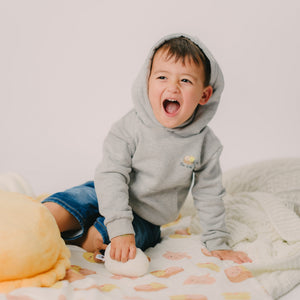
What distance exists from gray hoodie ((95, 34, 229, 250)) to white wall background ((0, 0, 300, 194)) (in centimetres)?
92

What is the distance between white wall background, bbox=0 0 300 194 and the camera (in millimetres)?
2521

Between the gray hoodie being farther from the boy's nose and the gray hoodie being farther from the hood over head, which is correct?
the boy's nose

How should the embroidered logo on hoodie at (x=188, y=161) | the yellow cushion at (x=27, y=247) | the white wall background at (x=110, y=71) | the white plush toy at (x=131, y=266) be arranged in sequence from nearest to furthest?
the yellow cushion at (x=27, y=247)
the white plush toy at (x=131, y=266)
the embroidered logo on hoodie at (x=188, y=161)
the white wall background at (x=110, y=71)

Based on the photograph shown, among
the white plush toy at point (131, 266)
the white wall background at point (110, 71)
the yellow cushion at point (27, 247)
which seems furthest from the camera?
the white wall background at point (110, 71)

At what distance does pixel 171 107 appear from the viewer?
4.78 feet

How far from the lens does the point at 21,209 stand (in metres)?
1.17

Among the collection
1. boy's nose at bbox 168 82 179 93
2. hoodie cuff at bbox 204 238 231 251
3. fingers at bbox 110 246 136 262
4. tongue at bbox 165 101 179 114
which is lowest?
hoodie cuff at bbox 204 238 231 251

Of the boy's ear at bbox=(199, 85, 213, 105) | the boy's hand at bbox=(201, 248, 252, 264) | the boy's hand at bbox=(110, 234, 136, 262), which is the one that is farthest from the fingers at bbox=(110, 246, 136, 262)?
the boy's ear at bbox=(199, 85, 213, 105)

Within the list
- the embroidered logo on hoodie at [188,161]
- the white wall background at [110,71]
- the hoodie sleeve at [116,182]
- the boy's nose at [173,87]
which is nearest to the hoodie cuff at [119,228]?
the hoodie sleeve at [116,182]

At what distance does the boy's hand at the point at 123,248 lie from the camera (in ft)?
4.22

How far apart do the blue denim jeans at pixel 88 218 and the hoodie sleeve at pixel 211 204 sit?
19cm

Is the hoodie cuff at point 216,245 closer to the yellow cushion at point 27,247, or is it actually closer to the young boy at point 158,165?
the young boy at point 158,165

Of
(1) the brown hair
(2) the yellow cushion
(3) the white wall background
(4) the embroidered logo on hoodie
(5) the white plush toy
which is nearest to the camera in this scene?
(2) the yellow cushion

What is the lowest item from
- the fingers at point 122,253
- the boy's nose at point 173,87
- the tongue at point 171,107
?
the fingers at point 122,253
